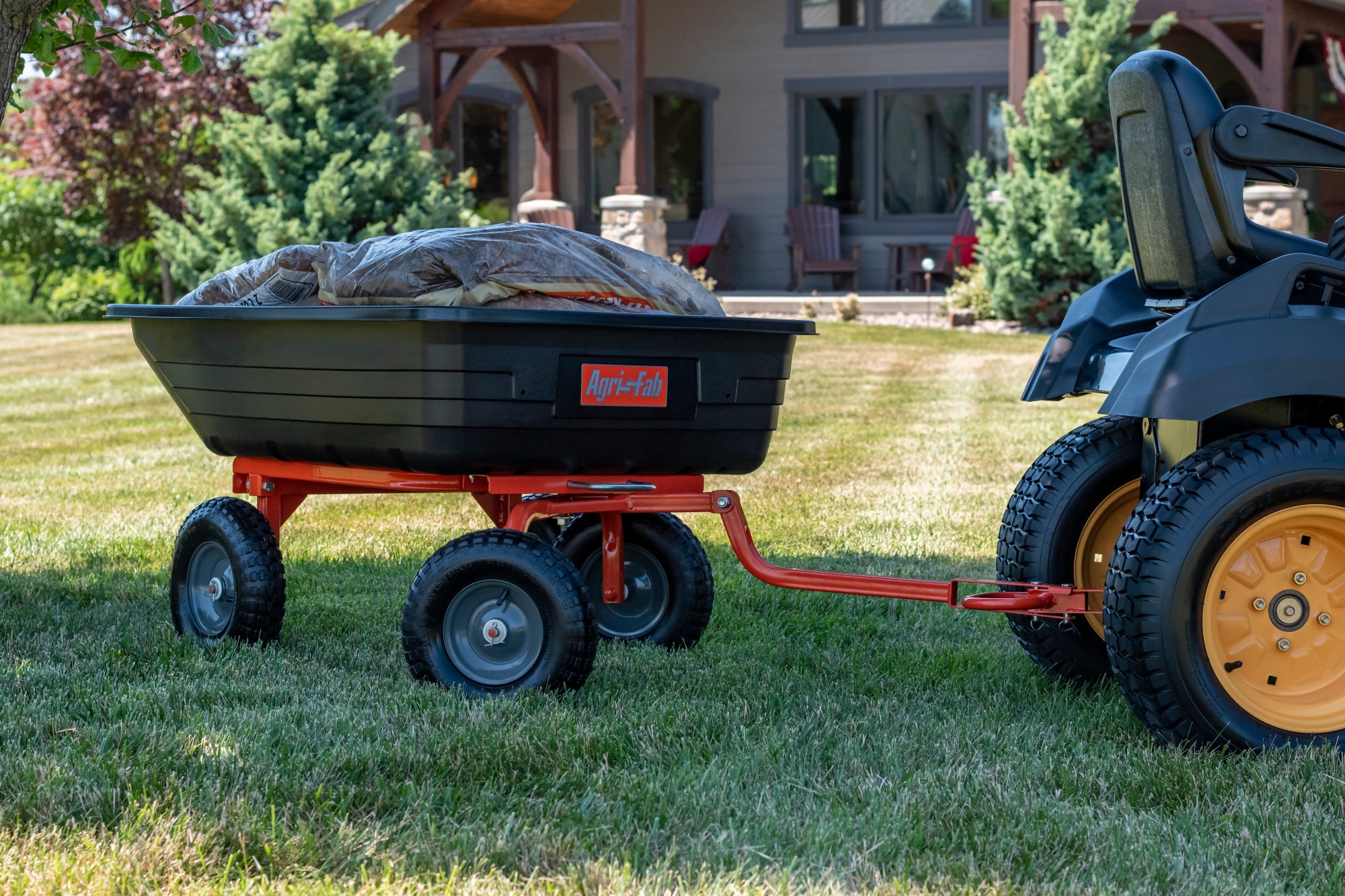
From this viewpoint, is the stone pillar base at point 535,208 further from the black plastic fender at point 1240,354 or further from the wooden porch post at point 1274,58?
the black plastic fender at point 1240,354

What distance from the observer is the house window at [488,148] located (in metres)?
19.1

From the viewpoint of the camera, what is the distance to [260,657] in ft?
12.3

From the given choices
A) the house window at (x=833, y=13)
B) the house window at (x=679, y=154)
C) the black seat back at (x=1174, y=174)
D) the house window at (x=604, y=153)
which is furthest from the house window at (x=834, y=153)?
the black seat back at (x=1174, y=174)

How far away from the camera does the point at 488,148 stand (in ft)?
63.3

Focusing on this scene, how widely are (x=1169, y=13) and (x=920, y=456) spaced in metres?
8.08

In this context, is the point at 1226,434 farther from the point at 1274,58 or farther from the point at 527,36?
the point at 527,36

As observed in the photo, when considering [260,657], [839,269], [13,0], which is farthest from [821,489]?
[839,269]

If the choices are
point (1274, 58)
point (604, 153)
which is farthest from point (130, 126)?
point (1274, 58)

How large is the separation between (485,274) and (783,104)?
1479 centimetres

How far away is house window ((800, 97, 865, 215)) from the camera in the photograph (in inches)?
695

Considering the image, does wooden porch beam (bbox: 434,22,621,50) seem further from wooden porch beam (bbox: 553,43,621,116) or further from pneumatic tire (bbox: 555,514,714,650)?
pneumatic tire (bbox: 555,514,714,650)

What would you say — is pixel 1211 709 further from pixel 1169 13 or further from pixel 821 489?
pixel 1169 13

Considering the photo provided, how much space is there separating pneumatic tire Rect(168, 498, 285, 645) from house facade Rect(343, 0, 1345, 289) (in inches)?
518

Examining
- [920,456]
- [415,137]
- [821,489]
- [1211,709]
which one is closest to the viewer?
[1211,709]
